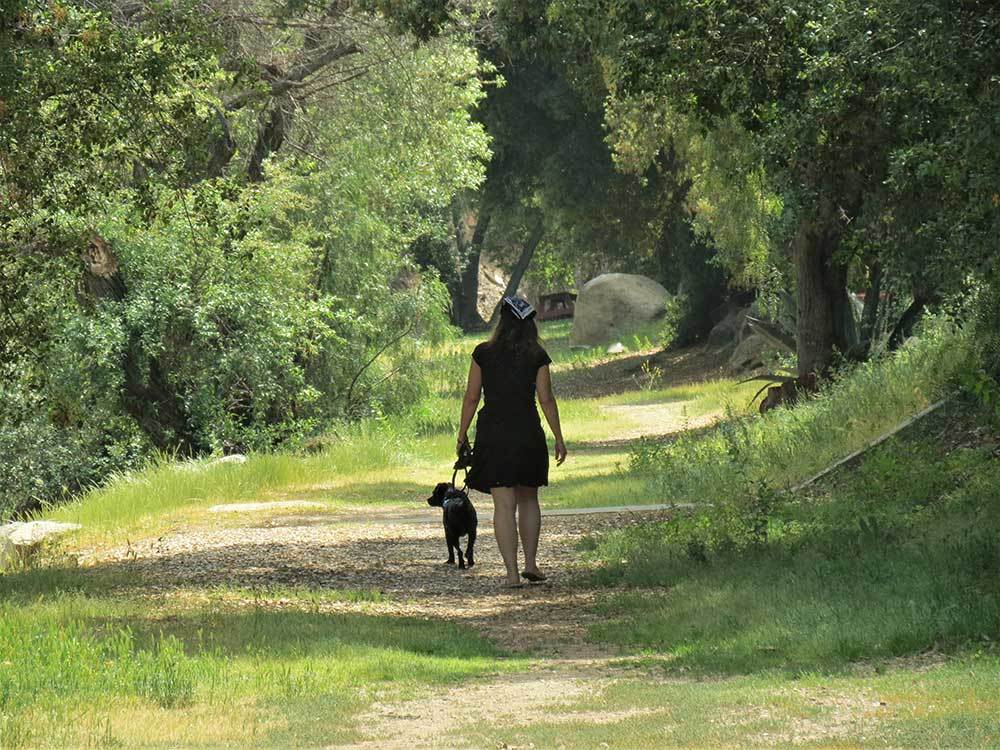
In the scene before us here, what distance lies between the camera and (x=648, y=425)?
3005 centimetres

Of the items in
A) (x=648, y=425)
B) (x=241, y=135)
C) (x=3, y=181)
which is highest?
A: (x=241, y=135)

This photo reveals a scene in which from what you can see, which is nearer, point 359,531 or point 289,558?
point 289,558

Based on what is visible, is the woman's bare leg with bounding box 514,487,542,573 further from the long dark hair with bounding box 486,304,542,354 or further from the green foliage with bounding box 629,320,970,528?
the green foliage with bounding box 629,320,970,528

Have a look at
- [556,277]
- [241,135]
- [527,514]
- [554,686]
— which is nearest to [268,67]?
[241,135]

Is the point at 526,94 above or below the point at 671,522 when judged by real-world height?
above

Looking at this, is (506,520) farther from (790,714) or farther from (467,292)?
(467,292)

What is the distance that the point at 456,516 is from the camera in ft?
41.8

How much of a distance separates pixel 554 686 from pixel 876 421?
985 cm

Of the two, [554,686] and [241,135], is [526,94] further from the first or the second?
[554,686]

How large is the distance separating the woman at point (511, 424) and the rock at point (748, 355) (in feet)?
83.4

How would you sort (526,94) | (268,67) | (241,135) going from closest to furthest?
(268,67) < (241,135) < (526,94)

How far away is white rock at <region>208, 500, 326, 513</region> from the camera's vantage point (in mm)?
17953

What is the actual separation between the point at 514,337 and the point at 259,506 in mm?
7358

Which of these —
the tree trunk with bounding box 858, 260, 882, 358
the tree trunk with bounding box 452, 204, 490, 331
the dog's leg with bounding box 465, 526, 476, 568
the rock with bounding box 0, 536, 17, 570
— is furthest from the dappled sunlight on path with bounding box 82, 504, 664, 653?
the tree trunk with bounding box 452, 204, 490, 331
